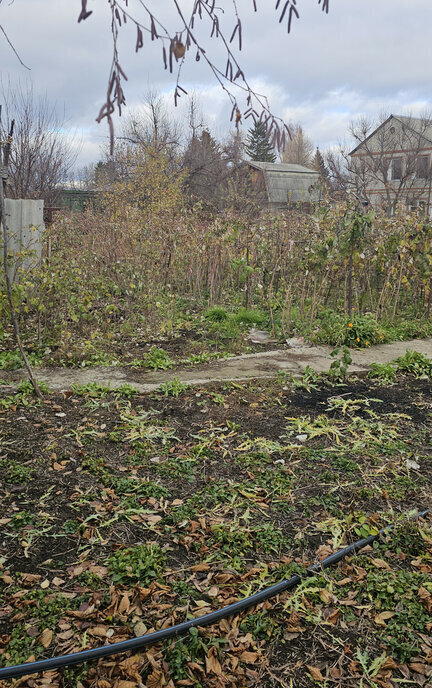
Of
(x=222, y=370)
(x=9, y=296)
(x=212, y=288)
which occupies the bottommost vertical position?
(x=222, y=370)

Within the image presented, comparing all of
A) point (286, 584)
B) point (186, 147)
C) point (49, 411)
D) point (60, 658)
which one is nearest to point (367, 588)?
point (286, 584)

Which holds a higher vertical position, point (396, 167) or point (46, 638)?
point (396, 167)

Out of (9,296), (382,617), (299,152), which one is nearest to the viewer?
(382,617)

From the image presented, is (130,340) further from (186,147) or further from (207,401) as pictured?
(186,147)

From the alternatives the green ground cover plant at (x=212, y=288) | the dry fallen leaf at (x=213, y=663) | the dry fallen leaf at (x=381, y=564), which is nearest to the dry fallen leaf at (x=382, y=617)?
the dry fallen leaf at (x=381, y=564)

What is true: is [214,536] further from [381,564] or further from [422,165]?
[422,165]

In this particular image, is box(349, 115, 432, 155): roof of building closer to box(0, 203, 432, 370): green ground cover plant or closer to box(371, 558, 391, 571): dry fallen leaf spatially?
box(0, 203, 432, 370): green ground cover plant

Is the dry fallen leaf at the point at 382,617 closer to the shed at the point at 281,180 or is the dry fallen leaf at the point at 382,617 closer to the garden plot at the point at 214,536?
the garden plot at the point at 214,536

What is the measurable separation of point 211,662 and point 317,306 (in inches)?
214

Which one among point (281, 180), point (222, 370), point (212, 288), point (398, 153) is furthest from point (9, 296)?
point (281, 180)

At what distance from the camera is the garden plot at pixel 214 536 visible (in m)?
1.72

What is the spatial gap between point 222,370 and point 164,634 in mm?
3071

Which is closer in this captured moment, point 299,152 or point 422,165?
point 422,165

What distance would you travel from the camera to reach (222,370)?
4.73 m
